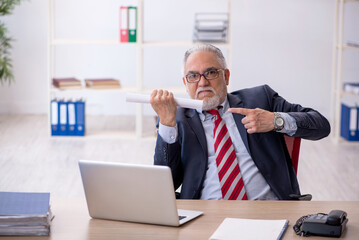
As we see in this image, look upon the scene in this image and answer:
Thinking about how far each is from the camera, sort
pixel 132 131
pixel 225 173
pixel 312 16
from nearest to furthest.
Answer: pixel 225 173
pixel 132 131
pixel 312 16

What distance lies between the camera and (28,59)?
7016mm

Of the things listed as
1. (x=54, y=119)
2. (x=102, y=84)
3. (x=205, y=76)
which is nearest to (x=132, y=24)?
(x=102, y=84)

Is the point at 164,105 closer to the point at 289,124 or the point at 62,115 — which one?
the point at 289,124

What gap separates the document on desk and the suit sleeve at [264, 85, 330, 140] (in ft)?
2.09

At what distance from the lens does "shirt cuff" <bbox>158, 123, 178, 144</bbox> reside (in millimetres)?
2336

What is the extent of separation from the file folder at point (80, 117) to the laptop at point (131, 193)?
407cm

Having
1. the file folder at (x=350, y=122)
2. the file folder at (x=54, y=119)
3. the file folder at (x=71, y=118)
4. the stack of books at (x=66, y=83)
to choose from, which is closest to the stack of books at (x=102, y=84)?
the stack of books at (x=66, y=83)

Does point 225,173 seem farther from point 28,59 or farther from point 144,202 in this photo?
point 28,59

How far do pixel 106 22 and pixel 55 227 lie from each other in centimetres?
528

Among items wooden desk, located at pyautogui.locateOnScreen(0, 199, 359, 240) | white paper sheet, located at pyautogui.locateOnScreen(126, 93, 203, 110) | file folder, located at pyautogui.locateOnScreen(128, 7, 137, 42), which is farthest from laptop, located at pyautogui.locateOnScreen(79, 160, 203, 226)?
file folder, located at pyautogui.locateOnScreen(128, 7, 137, 42)

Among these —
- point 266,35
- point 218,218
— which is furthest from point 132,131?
point 218,218

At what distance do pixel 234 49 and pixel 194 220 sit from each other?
5242mm

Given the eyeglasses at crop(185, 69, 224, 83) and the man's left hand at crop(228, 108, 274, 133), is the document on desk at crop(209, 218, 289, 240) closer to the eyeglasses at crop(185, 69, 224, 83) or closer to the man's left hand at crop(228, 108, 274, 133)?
the man's left hand at crop(228, 108, 274, 133)

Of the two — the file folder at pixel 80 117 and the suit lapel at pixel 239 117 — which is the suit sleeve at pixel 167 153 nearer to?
the suit lapel at pixel 239 117
